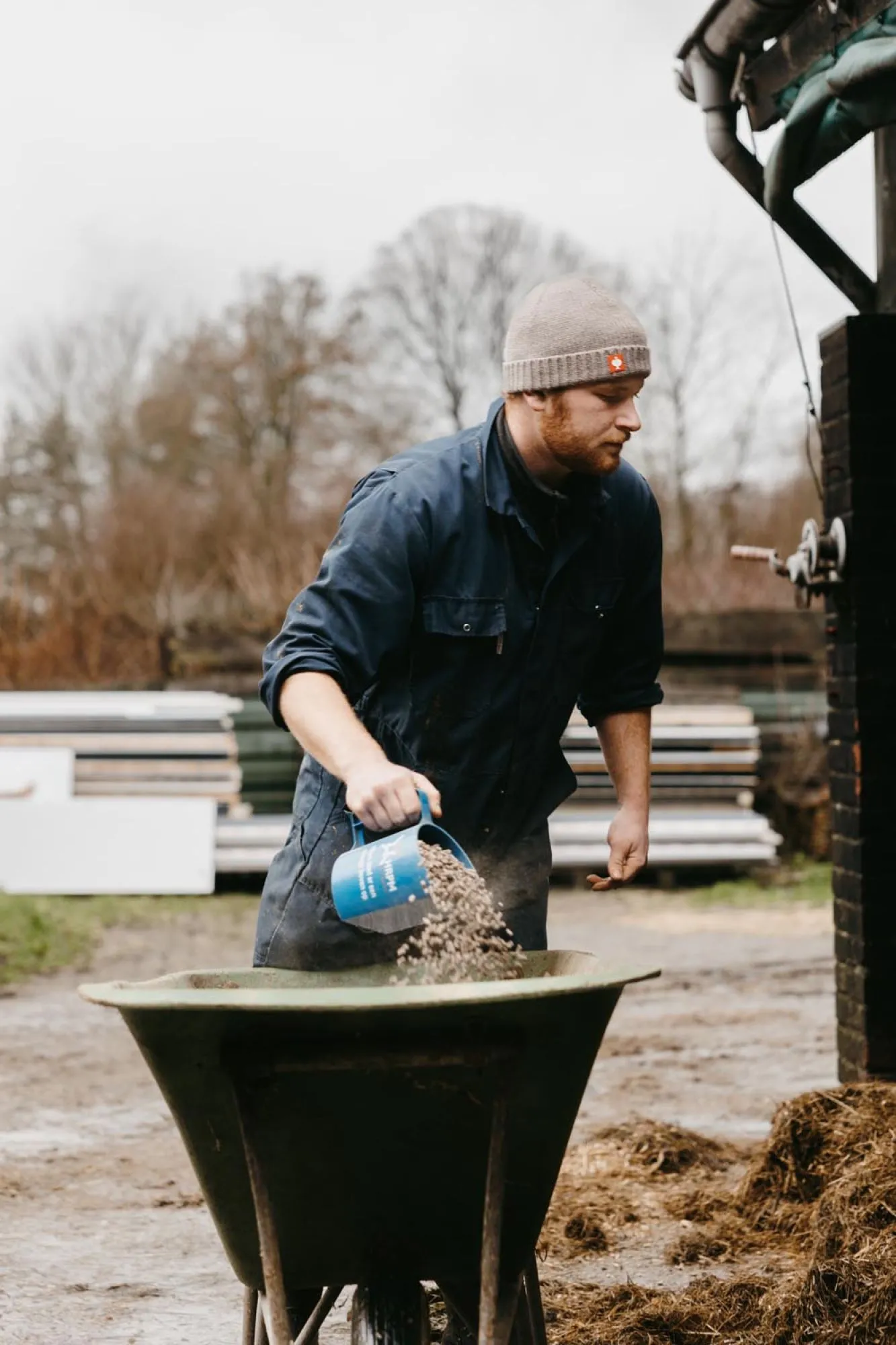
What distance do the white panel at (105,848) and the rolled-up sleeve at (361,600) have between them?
27.7 ft

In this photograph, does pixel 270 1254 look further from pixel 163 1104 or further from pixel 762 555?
pixel 163 1104

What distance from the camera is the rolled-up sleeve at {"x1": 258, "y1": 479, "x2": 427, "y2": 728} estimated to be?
2.46 meters

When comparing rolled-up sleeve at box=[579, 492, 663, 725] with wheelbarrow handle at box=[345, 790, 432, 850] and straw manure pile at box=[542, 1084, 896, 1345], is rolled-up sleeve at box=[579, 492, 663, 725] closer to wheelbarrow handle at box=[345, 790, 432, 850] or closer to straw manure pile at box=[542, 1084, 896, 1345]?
wheelbarrow handle at box=[345, 790, 432, 850]

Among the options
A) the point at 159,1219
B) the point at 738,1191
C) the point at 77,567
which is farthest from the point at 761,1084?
the point at 77,567

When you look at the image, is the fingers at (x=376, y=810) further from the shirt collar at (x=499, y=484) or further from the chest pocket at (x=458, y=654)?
the shirt collar at (x=499, y=484)

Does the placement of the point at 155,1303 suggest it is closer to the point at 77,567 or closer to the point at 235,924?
the point at 235,924

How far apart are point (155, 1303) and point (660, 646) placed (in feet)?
6.01

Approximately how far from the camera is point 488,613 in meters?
2.62

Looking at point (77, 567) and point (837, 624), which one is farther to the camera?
point (77, 567)

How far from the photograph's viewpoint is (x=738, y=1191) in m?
3.89

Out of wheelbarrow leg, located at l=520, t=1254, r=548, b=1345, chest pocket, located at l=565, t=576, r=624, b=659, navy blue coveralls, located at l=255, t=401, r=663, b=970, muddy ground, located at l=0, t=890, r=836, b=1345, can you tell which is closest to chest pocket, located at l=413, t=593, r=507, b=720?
navy blue coveralls, located at l=255, t=401, r=663, b=970

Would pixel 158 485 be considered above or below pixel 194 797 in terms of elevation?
above

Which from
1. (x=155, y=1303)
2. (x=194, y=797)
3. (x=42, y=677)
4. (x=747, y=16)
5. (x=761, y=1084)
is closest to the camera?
(x=155, y=1303)

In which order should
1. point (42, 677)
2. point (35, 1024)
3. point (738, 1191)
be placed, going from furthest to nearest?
point (42, 677)
point (35, 1024)
point (738, 1191)
